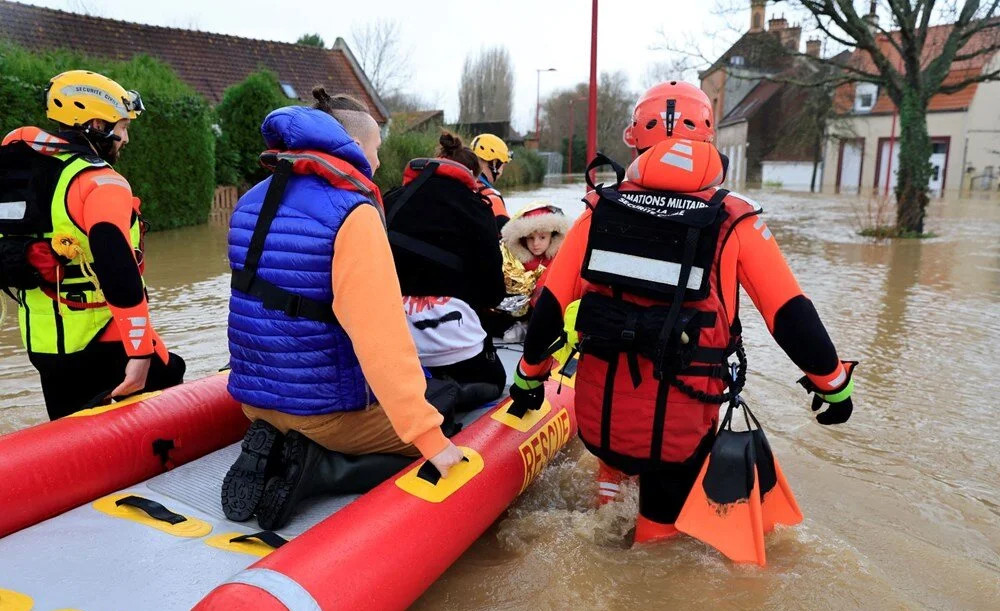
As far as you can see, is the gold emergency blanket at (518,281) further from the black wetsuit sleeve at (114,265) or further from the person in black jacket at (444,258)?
the black wetsuit sleeve at (114,265)

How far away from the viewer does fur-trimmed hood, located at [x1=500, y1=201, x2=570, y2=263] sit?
4.69 metres

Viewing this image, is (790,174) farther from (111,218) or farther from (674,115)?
(111,218)

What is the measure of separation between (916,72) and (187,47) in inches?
810

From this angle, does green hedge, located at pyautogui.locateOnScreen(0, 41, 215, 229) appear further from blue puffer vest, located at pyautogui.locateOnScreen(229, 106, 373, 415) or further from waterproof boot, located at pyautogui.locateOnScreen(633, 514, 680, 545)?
waterproof boot, located at pyautogui.locateOnScreen(633, 514, 680, 545)

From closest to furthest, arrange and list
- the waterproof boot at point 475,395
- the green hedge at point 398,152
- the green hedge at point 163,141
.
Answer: the waterproof boot at point 475,395 → the green hedge at point 163,141 → the green hedge at point 398,152

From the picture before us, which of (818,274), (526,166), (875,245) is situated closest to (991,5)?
(875,245)

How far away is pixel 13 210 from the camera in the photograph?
2.97 m

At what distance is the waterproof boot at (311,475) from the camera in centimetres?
256

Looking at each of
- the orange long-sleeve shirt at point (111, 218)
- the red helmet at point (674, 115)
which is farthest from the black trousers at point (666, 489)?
the orange long-sleeve shirt at point (111, 218)

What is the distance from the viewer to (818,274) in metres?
11.4

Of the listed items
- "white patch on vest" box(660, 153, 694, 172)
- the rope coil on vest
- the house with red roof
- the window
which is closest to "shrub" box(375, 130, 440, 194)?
the house with red roof

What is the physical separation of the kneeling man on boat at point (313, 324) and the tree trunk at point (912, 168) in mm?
16298

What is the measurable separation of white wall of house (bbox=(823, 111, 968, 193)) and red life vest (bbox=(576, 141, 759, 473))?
116ft

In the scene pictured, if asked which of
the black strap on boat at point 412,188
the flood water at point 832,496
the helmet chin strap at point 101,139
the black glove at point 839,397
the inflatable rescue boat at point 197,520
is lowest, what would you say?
the flood water at point 832,496
